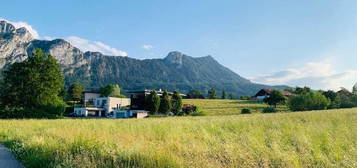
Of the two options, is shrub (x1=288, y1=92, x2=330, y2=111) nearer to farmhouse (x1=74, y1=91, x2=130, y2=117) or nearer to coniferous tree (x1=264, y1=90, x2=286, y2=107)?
coniferous tree (x1=264, y1=90, x2=286, y2=107)

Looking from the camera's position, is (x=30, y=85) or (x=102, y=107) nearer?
(x=30, y=85)

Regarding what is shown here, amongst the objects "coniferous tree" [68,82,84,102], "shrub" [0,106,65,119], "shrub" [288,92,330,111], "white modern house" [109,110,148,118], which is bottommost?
"white modern house" [109,110,148,118]

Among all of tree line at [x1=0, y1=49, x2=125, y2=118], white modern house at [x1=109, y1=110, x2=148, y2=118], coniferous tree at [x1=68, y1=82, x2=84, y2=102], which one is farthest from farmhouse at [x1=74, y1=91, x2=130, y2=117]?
tree line at [x1=0, y1=49, x2=125, y2=118]

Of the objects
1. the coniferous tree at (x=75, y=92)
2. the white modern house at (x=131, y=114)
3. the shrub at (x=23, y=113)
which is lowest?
the white modern house at (x=131, y=114)

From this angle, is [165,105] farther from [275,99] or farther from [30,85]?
[30,85]

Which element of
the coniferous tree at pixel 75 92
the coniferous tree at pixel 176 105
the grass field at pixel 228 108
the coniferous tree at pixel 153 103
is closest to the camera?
the grass field at pixel 228 108

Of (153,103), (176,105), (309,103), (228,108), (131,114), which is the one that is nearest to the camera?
(309,103)

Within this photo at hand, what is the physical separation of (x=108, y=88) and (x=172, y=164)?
102678 millimetres

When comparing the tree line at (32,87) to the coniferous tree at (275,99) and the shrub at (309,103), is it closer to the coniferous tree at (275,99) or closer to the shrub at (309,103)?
the shrub at (309,103)

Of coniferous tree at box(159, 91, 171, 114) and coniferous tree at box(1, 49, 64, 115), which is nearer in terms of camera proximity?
coniferous tree at box(1, 49, 64, 115)

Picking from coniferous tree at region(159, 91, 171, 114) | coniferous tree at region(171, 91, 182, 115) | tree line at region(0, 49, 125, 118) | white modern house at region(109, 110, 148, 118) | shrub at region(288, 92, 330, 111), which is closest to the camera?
tree line at region(0, 49, 125, 118)

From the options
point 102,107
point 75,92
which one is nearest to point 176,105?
point 102,107

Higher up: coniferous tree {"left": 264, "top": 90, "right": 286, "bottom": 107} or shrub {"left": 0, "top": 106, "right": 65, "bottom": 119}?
coniferous tree {"left": 264, "top": 90, "right": 286, "bottom": 107}

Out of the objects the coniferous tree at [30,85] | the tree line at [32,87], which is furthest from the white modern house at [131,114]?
the coniferous tree at [30,85]
